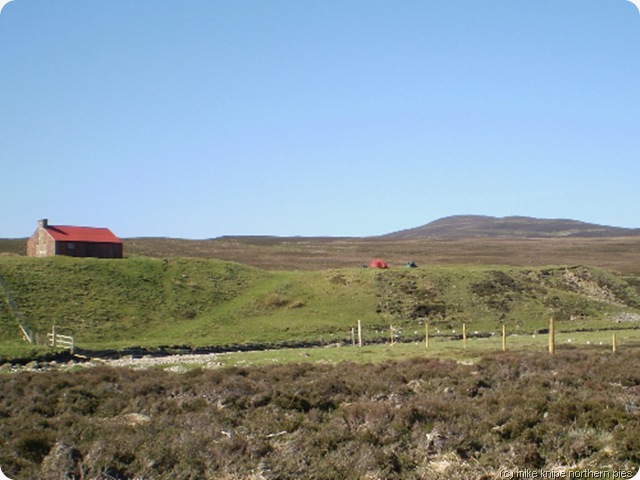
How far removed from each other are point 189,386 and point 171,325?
31218 mm

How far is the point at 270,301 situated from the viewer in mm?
60375

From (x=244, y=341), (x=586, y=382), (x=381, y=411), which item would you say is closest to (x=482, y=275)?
(x=244, y=341)

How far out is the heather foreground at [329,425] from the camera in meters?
15.0

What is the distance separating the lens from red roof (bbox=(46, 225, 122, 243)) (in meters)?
68.9

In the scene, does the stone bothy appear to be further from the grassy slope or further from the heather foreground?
the heather foreground

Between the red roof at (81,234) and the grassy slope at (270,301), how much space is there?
593 cm

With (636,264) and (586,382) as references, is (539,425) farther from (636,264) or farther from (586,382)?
(636,264)

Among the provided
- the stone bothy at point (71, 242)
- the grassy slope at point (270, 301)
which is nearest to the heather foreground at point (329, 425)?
the grassy slope at point (270, 301)

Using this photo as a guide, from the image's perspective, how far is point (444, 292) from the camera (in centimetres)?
6469

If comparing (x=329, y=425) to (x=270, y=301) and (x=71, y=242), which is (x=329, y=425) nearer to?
(x=270, y=301)

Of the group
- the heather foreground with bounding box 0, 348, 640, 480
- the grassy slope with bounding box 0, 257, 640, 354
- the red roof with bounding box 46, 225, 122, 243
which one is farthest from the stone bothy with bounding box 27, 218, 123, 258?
the heather foreground with bounding box 0, 348, 640, 480

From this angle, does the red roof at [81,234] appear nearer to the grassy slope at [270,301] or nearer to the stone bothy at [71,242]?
the stone bothy at [71,242]

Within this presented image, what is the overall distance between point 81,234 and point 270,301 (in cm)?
2316

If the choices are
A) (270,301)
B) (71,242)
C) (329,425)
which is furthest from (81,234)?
(329,425)
